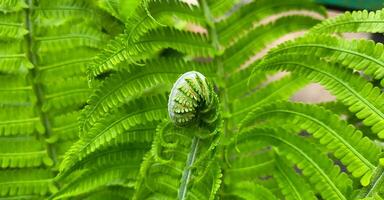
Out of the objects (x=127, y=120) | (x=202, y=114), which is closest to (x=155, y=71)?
(x=127, y=120)

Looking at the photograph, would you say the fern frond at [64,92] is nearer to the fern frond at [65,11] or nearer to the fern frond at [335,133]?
the fern frond at [65,11]

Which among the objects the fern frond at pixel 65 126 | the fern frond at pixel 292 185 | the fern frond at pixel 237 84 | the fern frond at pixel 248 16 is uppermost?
the fern frond at pixel 248 16

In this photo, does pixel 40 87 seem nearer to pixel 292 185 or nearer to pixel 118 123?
pixel 118 123

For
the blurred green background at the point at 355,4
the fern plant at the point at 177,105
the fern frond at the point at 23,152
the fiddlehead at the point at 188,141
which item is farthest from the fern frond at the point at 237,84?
the blurred green background at the point at 355,4

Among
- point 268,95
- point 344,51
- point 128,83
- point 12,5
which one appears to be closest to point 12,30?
point 12,5

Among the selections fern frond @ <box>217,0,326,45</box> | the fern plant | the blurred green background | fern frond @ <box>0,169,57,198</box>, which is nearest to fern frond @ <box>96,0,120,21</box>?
the fern plant

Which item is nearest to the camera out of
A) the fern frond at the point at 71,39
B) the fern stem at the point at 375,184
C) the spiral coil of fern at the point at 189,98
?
the spiral coil of fern at the point at 189,98

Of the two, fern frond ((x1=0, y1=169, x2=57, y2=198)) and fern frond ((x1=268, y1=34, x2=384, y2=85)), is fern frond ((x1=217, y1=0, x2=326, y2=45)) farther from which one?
fern frond ((x1=0, y1=169, x2=57, y2=198))
